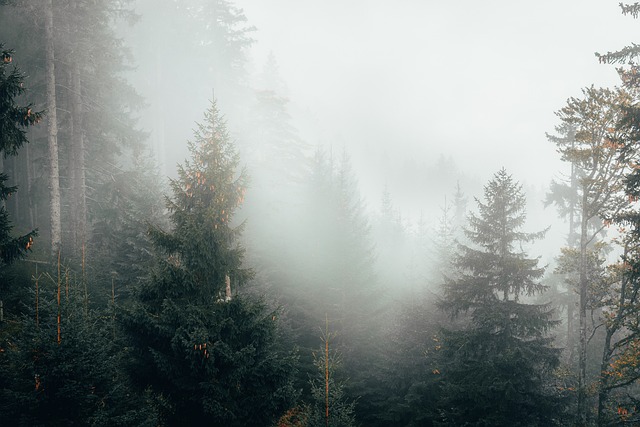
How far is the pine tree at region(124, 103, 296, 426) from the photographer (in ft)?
33.0

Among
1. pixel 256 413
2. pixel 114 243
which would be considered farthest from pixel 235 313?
pixel 114 243

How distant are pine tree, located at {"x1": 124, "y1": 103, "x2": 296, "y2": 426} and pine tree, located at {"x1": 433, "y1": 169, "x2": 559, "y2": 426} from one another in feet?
29.2

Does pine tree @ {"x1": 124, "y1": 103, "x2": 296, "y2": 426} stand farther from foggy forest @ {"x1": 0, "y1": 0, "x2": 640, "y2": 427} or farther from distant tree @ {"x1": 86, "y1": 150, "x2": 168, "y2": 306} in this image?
distant tree @ {"x1": 86, "y1": 150, "x2": 168, "y2": 306}

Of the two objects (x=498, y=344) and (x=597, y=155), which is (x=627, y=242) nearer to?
(x=597, y=155)

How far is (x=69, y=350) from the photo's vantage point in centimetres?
972

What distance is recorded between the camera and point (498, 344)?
50.6 feet

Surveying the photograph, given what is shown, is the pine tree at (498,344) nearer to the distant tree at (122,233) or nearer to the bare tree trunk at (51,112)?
the distant tree at (122,233)

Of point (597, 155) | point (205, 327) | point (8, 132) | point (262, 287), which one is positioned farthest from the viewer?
point (262, 287)

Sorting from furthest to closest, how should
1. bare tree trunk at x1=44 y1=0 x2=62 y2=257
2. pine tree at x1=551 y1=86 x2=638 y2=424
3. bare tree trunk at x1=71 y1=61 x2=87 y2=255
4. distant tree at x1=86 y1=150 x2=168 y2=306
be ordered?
bare tree trunk at x1=71 y1=61 x2=87 y2=255 < bare tree trunk at x1=44 y1=0 x2=62 y2=257 < distant tree at x1=86 y1=150 x2=168 y2=306 < pine tree at x1=551 y1=86 x2=638 y2=424

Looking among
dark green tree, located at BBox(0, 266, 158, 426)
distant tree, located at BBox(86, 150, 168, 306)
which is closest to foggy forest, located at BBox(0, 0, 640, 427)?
dark green tree, located at BBox(0, 266, 158, 426)

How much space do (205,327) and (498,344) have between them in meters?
12.6

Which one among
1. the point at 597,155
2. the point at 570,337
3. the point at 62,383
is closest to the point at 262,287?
the point at 62,383

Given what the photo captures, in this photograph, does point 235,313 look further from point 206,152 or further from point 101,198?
point 101,198

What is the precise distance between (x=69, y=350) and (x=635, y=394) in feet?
101
